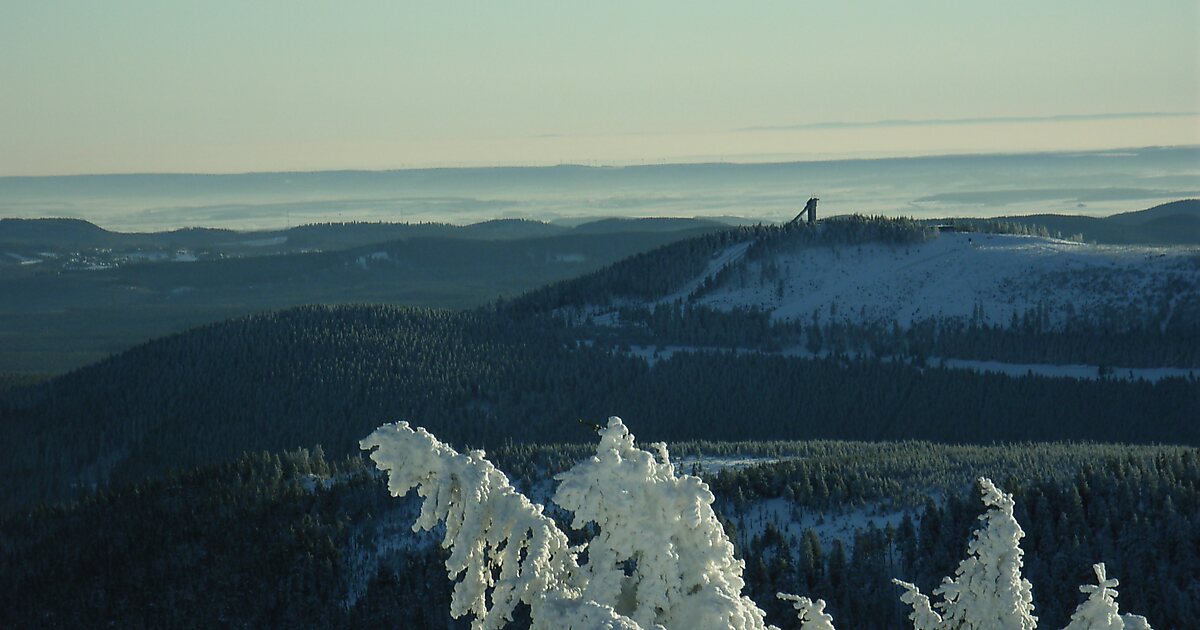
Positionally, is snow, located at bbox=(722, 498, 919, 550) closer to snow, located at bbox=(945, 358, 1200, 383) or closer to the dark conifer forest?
the dark conifer forest

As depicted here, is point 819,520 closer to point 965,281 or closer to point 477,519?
point 477,519


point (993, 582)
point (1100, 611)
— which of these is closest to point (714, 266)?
point (993, 582)

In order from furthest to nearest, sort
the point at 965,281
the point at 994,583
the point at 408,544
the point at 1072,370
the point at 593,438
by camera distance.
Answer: the point at 965,281
the point at 1072,370
the point at 593,438
the point at 408,544
the point at 994,583

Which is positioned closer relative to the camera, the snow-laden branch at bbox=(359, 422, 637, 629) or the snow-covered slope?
the snow-laden branch at bbox=(359, 422, 637, 629)

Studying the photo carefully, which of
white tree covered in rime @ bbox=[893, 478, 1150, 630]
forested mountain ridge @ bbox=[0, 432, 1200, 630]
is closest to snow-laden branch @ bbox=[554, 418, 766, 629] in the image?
white tree covered in rime @ bbox=[893, 478, 1150, 630]

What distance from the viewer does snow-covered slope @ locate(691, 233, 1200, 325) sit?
12962 cm

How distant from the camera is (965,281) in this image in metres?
136

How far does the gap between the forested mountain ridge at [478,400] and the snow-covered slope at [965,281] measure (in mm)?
15009

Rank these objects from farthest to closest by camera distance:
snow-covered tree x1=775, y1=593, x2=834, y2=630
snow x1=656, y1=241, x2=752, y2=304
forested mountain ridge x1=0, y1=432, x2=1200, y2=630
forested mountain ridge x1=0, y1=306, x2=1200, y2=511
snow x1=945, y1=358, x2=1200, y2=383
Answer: snow x1=656, y1=241, x2=752, y2=304 → snow x1=945, y1=358, x2=1200, y2=383 → forested mountain ridge x1=0, y1=306, x2=1200, y2=511 → forested mountain ridge x1=0, y1=432, x2=1200, y2=630 → snow-covered tree x1=775, y1=593, x2=834, y2=630

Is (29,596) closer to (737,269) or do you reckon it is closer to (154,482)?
(154,482)

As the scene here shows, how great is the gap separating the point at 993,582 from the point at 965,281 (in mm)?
112637

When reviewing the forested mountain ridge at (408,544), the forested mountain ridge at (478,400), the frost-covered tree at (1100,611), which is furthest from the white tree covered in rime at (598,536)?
the forested mountain ridge at (478,400)

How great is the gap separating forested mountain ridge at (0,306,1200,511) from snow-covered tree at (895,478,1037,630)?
7467cm

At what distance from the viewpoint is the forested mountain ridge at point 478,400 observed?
106m
